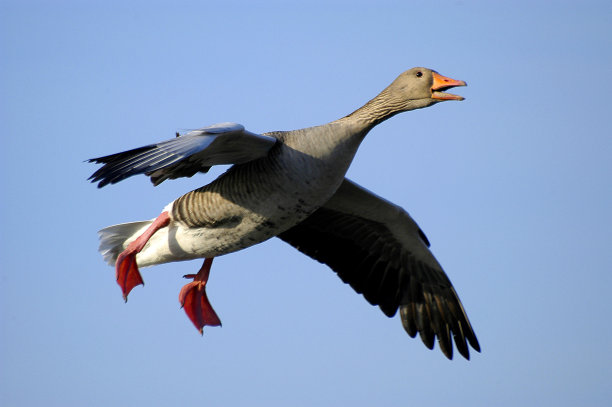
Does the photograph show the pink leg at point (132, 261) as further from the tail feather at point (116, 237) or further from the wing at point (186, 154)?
the wing at point (186, 154)

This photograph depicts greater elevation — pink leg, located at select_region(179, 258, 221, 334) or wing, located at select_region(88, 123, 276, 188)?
wing, located at select_region(88, 123, 276, 188)

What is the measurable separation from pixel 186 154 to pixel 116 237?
3392 millimetres

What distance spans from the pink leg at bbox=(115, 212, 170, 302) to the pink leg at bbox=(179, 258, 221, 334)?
0.81 meters

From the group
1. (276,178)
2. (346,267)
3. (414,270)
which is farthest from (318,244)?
(276,178)

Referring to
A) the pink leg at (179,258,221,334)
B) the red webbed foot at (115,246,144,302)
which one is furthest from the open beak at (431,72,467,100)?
the red webbed foot at (115,246,144,302)

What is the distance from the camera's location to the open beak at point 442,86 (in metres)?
8.67

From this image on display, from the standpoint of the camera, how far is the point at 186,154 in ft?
23.4

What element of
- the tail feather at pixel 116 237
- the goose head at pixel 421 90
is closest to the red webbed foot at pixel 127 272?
the tail feather at pixel 116 237

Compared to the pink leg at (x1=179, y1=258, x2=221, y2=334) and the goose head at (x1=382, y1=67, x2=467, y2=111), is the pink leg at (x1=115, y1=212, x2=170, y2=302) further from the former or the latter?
the goose head at (x1=382, y1=67, x2=467, y2=111)

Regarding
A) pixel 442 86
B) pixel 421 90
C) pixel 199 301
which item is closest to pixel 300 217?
pixel 421 90

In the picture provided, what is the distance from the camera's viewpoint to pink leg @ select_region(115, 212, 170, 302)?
30.2 ft

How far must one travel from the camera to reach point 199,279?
408 inches

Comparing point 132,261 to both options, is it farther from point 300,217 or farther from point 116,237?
point 300,217

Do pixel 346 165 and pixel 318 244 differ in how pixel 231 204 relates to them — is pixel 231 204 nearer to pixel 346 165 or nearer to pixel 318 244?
pixel 346 165
